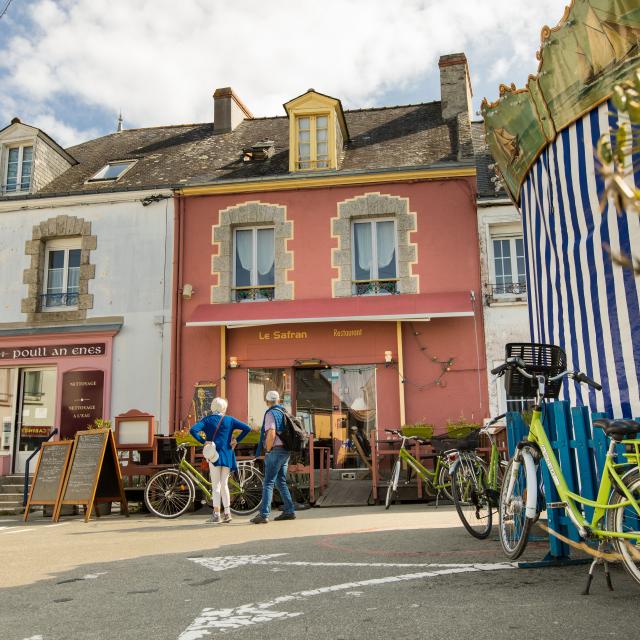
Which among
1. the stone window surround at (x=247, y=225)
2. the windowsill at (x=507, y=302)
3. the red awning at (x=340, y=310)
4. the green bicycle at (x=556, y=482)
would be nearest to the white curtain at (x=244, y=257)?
the stone window surround at (x=247, y=225)

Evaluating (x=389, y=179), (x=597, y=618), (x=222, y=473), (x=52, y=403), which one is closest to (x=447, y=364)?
(x=389, y=179)

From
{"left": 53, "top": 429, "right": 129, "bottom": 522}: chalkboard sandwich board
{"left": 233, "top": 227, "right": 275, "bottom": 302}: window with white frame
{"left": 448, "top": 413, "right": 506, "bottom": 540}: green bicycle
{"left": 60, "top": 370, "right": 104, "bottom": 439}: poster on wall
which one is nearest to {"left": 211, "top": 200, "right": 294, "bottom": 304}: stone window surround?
{"left": 233, "top": 227, "right": 275, "bottom": 302}: window with white frame

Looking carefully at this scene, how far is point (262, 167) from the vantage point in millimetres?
16047

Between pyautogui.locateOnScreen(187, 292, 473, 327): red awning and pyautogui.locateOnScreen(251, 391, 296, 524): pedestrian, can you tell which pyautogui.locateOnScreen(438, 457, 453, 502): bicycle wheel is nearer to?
pyautogui.locateOnScreen(251, 391, 296, 524): pedestrian

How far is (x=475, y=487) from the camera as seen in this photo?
6.11 m

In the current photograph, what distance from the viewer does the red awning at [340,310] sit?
45.0ft

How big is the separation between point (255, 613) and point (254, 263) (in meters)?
11.9

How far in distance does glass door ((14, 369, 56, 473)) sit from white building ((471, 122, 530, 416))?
9.13 metres

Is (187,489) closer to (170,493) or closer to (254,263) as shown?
(170,493)

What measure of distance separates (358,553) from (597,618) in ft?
8.19

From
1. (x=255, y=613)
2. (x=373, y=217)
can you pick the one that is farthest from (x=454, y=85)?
(x=255, y=613)

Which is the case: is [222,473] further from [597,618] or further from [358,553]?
[597,618]

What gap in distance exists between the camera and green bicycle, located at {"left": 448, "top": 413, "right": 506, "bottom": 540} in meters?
Result: 5.89

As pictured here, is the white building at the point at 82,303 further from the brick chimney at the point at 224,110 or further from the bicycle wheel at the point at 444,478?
the bicycle wheel at the point at 444,478
